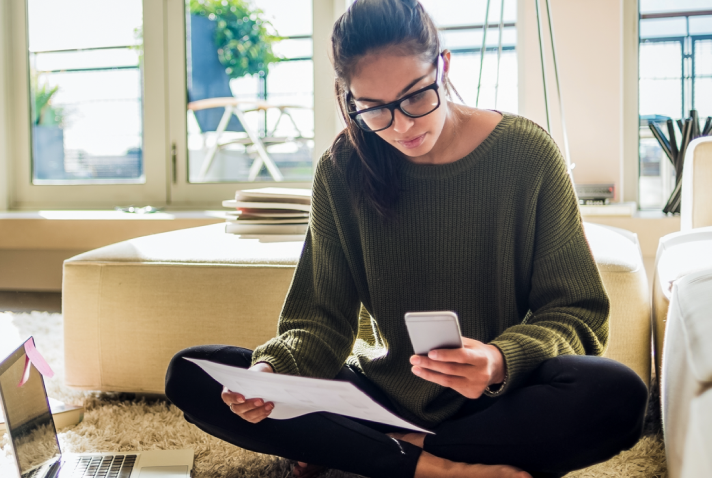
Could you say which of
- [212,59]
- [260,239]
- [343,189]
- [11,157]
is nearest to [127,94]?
[212,59]

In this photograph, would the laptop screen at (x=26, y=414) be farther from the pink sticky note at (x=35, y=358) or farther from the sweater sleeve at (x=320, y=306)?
the sweater sleeve at (x=320, y=306)

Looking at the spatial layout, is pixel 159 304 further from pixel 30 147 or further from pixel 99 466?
pixel 30 147

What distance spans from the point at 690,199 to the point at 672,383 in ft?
3.73

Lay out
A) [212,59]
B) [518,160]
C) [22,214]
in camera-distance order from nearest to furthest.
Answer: [518,160]
[22,214]
[212,59]

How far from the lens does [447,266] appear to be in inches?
42.6

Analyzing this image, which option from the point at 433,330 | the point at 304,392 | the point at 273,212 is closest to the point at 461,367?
the point at 433,330

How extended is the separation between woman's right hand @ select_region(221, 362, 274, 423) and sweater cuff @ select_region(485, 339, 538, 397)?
33cm

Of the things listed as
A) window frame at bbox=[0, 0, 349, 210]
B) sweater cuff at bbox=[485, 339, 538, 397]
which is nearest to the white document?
sweater cuff at bbox=[485, 339, 538, 397]

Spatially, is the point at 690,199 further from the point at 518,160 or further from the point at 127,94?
the point at 127,94

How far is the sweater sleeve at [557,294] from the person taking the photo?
0.91 metres

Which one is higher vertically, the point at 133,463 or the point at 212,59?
the point at 212,59

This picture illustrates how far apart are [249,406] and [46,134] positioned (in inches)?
127

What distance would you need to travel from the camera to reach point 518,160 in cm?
106

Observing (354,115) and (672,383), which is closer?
(672,383)
